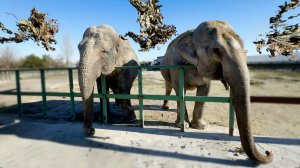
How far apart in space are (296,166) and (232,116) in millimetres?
1482

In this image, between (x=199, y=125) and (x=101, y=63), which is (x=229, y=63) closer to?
(x=199, y=125)

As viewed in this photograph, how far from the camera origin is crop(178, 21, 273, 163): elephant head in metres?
3.60

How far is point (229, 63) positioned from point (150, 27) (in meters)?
4.32

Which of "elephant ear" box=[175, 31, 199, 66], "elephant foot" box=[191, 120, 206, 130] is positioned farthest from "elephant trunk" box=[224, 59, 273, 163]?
"elephant foot" box=[191, 120, 206, 130]

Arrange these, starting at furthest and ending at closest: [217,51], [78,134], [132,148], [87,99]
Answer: [78,134] → [87,99] → [132,148] → [217,51]

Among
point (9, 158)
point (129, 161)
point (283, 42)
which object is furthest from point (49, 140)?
point (283, 42)

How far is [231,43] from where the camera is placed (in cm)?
383

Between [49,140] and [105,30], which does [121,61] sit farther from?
[49,140]

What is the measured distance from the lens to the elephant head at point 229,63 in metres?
3.60

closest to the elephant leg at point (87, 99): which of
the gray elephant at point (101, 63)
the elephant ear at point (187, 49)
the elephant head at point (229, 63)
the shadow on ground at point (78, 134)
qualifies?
the gray elephant at point (101, 63)

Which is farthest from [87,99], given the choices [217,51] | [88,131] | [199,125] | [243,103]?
[243,103]

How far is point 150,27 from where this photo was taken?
302 inches

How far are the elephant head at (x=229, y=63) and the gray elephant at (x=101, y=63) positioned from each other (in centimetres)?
188

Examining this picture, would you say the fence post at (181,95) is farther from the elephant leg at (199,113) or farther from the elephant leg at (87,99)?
the elephant leg at (87,99)
